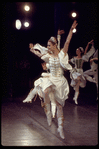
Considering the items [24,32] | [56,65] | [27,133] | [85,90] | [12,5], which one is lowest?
[85,90]

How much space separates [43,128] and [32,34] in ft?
17.7

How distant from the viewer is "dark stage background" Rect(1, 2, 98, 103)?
7984mm

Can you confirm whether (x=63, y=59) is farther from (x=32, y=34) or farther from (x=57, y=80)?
(x=32, y=34)

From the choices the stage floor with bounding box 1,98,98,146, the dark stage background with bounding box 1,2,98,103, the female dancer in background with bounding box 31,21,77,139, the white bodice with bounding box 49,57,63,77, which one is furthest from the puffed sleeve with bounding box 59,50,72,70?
the dark stage background with bounding box 1,2,98,103

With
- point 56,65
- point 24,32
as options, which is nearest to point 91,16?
point 24,32

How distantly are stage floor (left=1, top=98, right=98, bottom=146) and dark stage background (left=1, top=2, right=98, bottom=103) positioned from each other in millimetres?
2450

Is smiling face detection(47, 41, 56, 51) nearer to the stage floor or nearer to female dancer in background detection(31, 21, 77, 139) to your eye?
female dancer in background detection(31, 21, 77, 139)

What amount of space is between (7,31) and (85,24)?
255cm

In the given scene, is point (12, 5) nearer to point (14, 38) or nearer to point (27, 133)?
point (14, 38)

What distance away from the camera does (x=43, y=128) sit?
4402 millimetres

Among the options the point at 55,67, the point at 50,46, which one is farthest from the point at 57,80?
the point at 50,46

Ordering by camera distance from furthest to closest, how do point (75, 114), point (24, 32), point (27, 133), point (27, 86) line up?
1. point (27, 86)
2. point (24, 32)
3. point (75, 114)
4. point (27, 133)

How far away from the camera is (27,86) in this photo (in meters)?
10.1

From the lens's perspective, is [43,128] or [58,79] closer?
[58,79]
